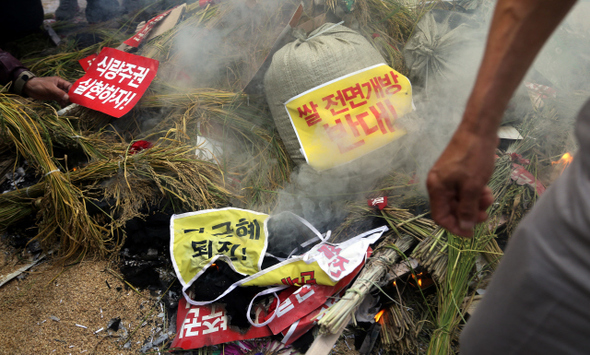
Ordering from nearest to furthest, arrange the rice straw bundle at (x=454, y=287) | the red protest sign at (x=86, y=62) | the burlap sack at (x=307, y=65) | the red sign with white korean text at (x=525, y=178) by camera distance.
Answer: the rice straw bundle at (x=454, y=287)
the red sign with white korean text at (x=525, y=178)
the burlap sack at (x=307, y=65)
the red protest sign at (x=86, y=62)

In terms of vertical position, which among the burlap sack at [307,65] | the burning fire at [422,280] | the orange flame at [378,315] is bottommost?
the orange flame at [378,315]

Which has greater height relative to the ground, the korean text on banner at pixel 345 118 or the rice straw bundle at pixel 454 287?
the korean text on banner at pixel 345 118

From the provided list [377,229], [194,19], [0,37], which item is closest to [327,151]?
[377,229]

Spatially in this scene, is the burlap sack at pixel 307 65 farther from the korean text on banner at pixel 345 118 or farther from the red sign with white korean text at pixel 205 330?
the red sign with white korean text at pixel 205 330

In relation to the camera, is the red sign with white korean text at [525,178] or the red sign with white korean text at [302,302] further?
the red sign with white korean text at [525,178]

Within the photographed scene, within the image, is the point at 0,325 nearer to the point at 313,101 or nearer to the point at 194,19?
the point at 313,101

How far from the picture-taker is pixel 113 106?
2.48 m

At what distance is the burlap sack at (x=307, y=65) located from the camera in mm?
2186

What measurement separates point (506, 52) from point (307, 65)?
158 cm

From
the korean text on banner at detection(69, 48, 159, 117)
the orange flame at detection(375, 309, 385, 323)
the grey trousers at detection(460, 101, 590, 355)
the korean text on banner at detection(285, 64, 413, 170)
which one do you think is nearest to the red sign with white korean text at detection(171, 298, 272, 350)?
the orange flame at detection(375, 309, 385, 323)

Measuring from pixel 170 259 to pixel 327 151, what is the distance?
45.5 inches

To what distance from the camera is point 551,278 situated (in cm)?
70

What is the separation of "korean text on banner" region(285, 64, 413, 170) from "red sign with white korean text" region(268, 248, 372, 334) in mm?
717

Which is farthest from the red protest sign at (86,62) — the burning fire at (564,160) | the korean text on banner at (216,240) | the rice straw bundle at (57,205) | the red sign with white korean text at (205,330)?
the burning fire at (564,160)
